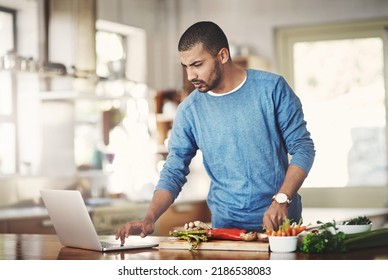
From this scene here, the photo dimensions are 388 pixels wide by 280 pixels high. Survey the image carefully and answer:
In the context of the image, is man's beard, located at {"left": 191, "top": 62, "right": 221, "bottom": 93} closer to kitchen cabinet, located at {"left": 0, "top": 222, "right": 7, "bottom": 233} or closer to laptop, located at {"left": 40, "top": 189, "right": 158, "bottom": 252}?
laptop, located at {"left": 40, "top": 189, "right": 158, "bottom": 252}

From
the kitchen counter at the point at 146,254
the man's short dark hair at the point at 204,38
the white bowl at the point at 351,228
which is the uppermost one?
the man's short dark hair at the point at 204,38

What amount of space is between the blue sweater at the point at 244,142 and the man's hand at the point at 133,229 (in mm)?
222

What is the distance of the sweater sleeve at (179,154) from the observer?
268cm

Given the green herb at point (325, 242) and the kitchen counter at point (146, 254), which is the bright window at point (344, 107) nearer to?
the kitchen counter at point (146, 254)

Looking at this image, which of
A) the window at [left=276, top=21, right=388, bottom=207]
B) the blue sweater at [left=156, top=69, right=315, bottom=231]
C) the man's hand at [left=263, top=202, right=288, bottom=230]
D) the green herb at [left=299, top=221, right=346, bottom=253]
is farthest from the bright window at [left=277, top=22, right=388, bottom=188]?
the green herb at [left=299, top=221, right=346, bottom=253]

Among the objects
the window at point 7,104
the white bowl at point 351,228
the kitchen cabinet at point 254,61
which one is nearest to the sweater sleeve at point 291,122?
the white bowl at point 351,228

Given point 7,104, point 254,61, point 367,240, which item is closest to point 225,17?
point 254,61

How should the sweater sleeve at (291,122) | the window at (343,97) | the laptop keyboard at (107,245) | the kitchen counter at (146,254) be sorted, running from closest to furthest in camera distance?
the kitchen counter at (146,254) → the laptop keyboard at (107,245) → the sweater sleeve at (291,122) → the window at (343,97)

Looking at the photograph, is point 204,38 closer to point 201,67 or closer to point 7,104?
point 201,67

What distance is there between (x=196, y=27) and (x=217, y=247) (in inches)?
32.2

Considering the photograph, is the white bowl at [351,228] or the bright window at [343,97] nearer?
the white bowl at [351,228]

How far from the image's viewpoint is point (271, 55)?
225 inches

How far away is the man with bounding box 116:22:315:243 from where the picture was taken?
102 inches

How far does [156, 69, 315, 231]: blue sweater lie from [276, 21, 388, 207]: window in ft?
7.03
